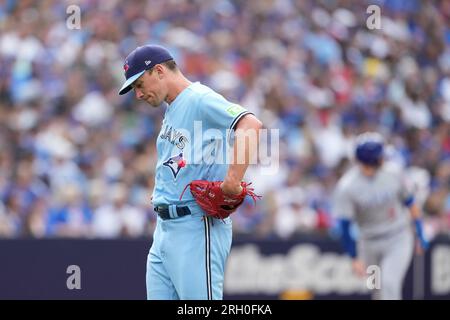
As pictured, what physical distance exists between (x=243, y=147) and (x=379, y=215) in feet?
16.8

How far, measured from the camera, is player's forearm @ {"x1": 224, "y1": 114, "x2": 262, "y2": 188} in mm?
5949

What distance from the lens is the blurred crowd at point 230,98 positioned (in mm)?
12617

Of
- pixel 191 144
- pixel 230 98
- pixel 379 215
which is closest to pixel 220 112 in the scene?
pixel 191 144

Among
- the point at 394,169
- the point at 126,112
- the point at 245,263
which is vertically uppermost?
the point at 126,112

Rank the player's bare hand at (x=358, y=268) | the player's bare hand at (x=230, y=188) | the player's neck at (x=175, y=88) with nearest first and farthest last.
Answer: the player's bare hand at (x=230, y=188)
the player's neck at (x=175, y=88)
the player's bare hand at (x=358, y=268)

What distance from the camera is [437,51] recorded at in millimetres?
17844

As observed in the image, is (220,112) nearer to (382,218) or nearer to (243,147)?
(243,147)

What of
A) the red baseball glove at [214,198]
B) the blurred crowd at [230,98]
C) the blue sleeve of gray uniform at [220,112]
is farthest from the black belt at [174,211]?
the blurred crowd at [230,98]

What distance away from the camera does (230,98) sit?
14680 mm

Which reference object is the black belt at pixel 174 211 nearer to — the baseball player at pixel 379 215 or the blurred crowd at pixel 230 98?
the baseball player at pixel 379 215

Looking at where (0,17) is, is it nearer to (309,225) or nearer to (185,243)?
(309,225)

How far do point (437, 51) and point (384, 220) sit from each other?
7651 mm

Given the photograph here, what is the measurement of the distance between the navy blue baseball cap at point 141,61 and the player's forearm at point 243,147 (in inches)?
27.3
